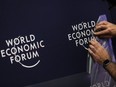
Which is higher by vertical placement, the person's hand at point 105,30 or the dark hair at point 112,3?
the dark hair at point 112,3

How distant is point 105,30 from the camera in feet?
5.71

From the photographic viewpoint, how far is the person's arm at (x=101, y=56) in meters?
1.70

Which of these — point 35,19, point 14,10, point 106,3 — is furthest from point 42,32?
point 106,3

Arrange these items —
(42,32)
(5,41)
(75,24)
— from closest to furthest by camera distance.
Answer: (5,41)
(42,32)
(75,24)

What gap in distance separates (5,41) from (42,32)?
0.22 m

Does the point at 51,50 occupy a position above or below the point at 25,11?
below

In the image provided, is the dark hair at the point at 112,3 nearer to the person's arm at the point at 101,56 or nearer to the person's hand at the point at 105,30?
the person's hand at the point at 105,30

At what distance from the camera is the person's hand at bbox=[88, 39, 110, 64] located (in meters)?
1.71

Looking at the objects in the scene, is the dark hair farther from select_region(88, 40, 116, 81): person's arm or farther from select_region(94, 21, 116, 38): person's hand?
select_region(88, 40, 116, 81): person's arm

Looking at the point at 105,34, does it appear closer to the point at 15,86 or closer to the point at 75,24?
the point at 75,24

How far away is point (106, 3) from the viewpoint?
1926 mm

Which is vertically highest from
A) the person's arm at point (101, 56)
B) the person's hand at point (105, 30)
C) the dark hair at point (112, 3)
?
the dark hair at point (112, 3)

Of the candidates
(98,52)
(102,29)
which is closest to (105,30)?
(102,29)

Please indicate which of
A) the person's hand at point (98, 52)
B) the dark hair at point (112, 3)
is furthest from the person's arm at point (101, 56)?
the dark hair at point (112, 3)
